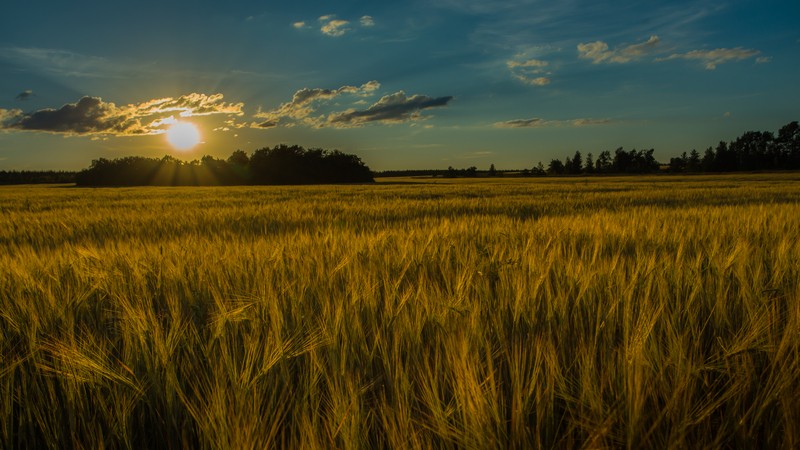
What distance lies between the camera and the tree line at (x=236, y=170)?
2544 inches

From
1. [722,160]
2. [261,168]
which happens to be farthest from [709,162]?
[261,168]

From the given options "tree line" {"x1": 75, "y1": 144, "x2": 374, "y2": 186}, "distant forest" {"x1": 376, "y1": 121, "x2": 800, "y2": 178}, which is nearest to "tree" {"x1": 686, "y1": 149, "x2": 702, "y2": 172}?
"distant forest" {"x1": 376, "y1": 121, "x2": 800, "y2": 178}

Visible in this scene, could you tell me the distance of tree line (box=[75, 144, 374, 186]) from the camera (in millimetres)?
64625

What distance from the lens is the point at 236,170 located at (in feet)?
218

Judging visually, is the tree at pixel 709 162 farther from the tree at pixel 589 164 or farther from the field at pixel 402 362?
the field at pixel 402 362

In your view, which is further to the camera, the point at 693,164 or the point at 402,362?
the point at 693,164

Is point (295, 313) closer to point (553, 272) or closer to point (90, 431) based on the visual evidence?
point (90, 431)

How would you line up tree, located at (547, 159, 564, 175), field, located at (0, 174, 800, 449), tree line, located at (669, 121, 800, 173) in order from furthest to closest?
1. tree, located at (547, 159, 564, 175)
2. tree line, located at (669, 121, 800, 173)
3. field, located at (0, 174, 800, 449)

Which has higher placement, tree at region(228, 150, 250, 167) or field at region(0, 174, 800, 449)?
tree at region(228, 150, 250, 167)

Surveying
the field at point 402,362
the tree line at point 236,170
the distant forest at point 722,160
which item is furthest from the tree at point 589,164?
the field at point 402,362

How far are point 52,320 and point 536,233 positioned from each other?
11.0 ft

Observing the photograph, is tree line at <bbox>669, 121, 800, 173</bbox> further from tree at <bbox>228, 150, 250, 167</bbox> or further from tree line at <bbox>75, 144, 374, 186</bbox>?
tree at <bbox>228, 150, 250, 167</bbox>

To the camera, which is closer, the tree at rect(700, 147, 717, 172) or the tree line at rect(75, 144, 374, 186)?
the tree line at rect(75, 144, 374, 186)

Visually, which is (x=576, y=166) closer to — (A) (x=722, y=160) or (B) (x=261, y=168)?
(A) (x=722, y=160)
